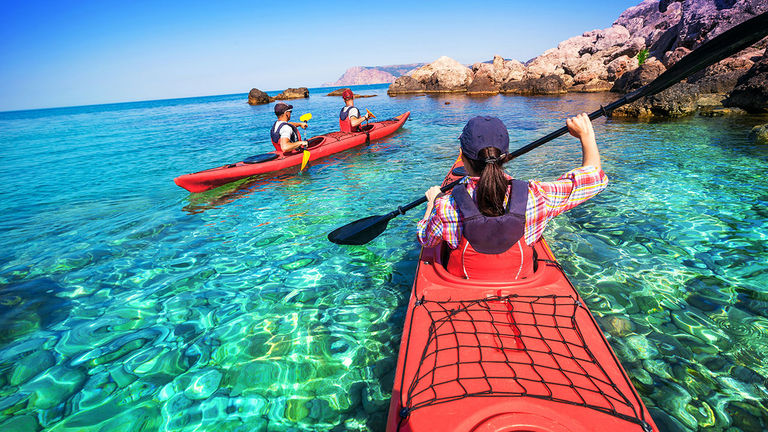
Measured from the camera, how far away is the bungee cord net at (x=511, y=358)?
5.69 ft

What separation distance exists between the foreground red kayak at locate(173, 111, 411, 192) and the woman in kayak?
7563 mm

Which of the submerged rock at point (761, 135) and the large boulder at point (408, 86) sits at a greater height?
the large boulder at point (408, 86)

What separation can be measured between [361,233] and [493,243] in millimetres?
2397

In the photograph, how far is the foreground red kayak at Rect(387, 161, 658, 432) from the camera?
1.61m

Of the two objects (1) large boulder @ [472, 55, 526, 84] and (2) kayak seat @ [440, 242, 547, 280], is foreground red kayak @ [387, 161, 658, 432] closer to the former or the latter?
(2) kayak seat @ [440, 242, 547, 280]

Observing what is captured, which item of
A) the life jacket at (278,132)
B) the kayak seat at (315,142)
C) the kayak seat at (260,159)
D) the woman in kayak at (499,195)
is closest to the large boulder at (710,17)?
the kayak seat at (315,142)

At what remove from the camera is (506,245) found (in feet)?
7.51

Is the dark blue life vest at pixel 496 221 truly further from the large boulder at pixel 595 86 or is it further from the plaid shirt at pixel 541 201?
the large boulder at pixel 595 86

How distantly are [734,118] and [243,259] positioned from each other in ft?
55.7

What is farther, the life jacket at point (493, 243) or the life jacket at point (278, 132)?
the life jacket at point (278, 132)

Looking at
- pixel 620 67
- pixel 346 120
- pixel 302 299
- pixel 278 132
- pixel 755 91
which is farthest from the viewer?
pixel 620 67

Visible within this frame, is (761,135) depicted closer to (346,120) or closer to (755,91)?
(755,91)

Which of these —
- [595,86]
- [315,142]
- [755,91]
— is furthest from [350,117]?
[595,86]

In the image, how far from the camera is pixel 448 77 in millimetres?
40562
